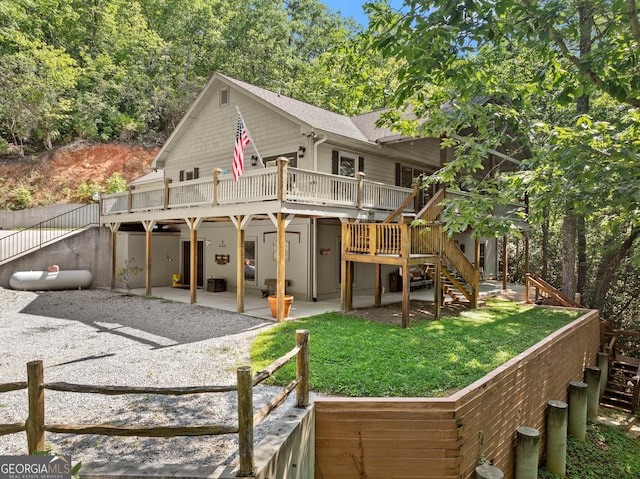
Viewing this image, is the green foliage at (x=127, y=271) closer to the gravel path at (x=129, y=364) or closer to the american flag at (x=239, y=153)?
the gravel path at (x=129, y=364)

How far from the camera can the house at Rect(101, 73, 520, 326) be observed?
11.1 meters

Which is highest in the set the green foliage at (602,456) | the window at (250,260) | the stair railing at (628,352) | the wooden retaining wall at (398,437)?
the window at (250,260)

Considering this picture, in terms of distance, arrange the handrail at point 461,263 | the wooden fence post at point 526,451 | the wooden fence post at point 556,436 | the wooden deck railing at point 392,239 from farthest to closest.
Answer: the handrail at point 461,263, the wooden deck railing at point 392,239, the wooden fence post at point 556,436, the wooden fence post at point 526,451

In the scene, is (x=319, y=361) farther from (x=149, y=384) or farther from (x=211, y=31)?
(x=211, y=31)

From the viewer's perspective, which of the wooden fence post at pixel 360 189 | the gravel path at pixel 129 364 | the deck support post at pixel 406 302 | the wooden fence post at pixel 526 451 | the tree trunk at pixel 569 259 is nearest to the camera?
the gravel path at pixel 129 364

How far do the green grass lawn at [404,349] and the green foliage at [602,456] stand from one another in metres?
2.30

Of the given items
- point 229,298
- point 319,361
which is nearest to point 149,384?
point 319,361

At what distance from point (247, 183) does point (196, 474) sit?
8815 millimetres

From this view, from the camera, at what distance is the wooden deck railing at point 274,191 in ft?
34.9

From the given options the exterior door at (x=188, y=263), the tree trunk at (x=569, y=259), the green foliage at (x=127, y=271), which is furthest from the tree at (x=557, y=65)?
Answer: the green foliage at (x=127, y=271)

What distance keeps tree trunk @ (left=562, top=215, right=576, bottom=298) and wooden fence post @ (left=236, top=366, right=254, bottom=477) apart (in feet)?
50.8

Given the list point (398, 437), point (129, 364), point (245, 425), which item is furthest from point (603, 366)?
point (129, 364)

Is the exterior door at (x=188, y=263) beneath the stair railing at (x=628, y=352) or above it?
above

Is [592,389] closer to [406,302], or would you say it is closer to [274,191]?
[406,302]
